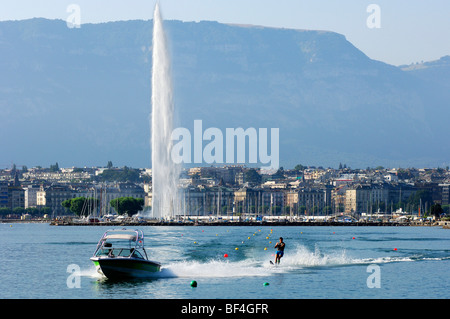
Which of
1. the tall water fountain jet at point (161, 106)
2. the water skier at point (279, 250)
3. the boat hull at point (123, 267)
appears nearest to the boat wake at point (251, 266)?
the water skier at point (279, 250)

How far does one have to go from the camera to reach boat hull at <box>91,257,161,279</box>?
128 ft

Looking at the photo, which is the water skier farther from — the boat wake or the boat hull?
the boat hull

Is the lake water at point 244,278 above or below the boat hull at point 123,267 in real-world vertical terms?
below

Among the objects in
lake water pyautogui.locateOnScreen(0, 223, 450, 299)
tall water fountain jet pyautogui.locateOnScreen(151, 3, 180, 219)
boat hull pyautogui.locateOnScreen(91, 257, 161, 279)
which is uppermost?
tall water fountain jet pyautogui.locateOnScreen(151, 3, 180, 219)

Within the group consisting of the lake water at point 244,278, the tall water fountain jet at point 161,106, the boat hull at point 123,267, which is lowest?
the lake water at point 244,278

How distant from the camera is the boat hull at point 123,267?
3900 cm

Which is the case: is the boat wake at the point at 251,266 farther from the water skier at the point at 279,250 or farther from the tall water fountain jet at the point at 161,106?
the tall water fountain jet at the point at 161,106

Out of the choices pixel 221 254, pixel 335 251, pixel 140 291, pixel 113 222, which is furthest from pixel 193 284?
pixel 113 222

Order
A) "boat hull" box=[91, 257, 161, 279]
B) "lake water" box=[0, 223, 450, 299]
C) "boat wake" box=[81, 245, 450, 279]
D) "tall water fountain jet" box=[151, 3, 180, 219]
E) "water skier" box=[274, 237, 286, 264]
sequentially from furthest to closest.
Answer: "tall water fountain jet" box=[151, 3, 180, 219]
"water skier" box=[274, 237, 286, 264]
"boat wake" box=[81, 245, 450, 279]
"boat hull" box=[91, 257, 161, 279]
"lake water" box=[0, 223, 450, 299]

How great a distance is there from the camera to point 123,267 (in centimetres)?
3934

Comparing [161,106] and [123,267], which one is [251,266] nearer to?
[123,267]

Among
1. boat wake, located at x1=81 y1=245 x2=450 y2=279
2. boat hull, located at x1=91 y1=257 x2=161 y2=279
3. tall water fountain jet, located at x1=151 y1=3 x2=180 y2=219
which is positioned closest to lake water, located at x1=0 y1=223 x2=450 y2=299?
boat wake, located at x1=81 y1=245 x2=450 y2=279

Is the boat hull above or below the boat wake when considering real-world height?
above
